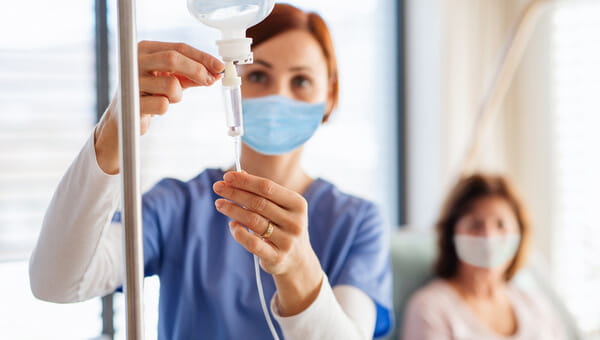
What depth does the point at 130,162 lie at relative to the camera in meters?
0.45

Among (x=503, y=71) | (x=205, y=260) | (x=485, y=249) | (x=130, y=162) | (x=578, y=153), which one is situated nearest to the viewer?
(x=130, y=162)

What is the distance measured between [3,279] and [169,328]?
14 cm

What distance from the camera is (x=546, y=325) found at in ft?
4.28

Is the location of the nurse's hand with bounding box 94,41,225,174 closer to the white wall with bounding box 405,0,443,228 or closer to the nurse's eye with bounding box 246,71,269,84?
the nurse's eye with bounding box 246,71,269,84

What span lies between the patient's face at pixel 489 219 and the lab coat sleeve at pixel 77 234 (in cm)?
81

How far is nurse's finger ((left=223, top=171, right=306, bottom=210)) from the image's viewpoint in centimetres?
46

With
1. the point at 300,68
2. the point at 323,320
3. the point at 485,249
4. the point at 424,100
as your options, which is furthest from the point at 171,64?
the point at 424,100

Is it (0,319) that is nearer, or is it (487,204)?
(0,319)

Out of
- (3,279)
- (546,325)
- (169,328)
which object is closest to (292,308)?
(169,328)

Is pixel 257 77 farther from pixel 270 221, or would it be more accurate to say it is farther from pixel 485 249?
pixel 485 249

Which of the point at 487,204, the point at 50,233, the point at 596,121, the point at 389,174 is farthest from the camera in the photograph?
the point at 596,121

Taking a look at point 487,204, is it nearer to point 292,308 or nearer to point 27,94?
point 292,308

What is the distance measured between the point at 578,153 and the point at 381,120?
75cm

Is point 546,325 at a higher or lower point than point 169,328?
lower
